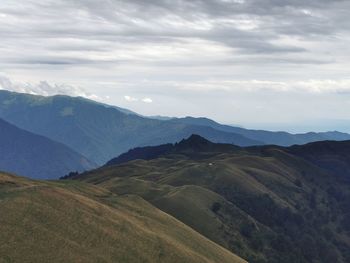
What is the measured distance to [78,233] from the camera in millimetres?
99188

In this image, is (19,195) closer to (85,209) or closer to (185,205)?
(85,209)

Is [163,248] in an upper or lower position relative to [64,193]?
lower

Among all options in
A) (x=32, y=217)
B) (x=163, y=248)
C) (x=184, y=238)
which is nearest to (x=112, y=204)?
(x=184, y=238)

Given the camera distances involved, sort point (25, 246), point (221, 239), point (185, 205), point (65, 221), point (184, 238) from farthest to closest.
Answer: point (185, 205), point (221, 239), point (184, 238), point (65, 221), point (25, 246)

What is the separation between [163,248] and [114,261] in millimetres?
19446

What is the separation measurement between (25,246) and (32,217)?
40.8ft

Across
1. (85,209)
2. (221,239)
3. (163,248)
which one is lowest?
(221,239)

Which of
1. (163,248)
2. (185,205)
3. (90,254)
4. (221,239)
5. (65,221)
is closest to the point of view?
(90,254)

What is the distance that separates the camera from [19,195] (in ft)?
345

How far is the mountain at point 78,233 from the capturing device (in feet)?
286

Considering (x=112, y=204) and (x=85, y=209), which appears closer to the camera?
(x=85, y=209)

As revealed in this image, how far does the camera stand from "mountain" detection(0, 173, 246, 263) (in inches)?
3436

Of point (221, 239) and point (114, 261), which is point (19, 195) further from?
point (221, 239)

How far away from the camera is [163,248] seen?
369 ft
